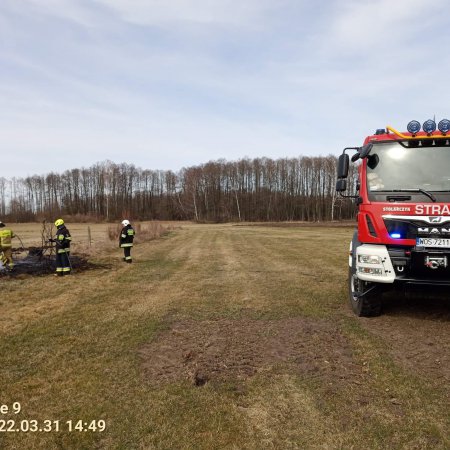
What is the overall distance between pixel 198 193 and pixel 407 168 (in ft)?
306

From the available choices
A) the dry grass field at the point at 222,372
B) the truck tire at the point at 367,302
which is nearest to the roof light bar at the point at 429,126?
the truck tire at the point at 367,302

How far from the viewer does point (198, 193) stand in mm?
99000

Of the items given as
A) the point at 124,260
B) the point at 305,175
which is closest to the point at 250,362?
the point at 124,260

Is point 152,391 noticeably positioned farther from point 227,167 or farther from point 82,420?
point 227,167

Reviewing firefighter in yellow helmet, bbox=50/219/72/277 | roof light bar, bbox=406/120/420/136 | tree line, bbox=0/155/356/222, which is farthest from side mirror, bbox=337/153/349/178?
tree line, bbox=0/155/356/222

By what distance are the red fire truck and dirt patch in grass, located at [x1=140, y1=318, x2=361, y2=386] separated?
3.91 feet

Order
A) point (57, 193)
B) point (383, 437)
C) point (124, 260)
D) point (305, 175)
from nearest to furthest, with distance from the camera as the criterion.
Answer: point (383, 437) < point (124, 260) < point (305, 175) < point (57, 193)

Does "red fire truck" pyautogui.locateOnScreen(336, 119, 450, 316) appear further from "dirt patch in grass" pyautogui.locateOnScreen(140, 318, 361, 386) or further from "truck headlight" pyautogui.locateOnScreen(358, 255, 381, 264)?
"dirt patch in grass" pyautogui.locateOnScreen(140, 318, 361, 386)

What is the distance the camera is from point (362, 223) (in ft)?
21.0

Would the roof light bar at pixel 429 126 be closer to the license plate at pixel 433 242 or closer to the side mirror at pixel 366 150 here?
the side mirror at pixel 366 150

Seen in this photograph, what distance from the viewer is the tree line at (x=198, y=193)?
9488 cm

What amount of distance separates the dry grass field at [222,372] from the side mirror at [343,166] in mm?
2495

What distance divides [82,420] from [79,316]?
3.96m

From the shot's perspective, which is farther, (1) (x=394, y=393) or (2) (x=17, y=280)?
(2) (x=17, y=280)
